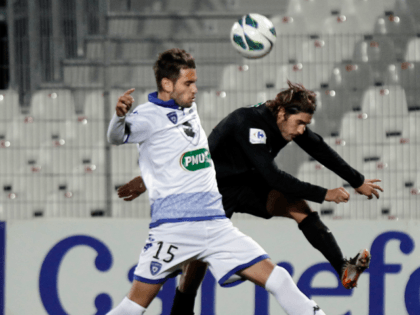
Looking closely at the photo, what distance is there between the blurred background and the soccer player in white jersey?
2.77m

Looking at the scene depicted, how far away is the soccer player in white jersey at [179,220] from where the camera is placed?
270 centimetres

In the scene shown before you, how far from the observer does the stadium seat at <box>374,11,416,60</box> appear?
18.5ft

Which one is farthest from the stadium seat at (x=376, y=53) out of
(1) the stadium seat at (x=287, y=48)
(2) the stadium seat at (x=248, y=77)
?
(2) the stadium seat at (x=248, y=77)

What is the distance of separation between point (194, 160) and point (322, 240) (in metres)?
1.07

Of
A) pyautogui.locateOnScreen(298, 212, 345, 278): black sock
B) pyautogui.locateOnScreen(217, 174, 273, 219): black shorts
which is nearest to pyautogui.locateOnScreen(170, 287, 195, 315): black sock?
pyautogui.locateOnScreen(217, 174, 273, 219): black shorts

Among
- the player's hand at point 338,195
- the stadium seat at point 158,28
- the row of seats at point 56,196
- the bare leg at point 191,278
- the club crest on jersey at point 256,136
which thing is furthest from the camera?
the stadium seat at point 158,28

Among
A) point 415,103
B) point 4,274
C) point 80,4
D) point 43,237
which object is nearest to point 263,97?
point 415,103

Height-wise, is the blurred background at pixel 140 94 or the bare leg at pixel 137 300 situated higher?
the blurred background at pixel 140 94

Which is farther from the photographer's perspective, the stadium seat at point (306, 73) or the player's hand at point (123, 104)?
the stadium seat at point (306, 73)

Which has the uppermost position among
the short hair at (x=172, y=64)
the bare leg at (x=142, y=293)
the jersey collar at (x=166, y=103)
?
the short hair at (x=172, y=64)

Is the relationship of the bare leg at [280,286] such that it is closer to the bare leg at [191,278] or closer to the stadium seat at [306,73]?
the bare leg at [191,278]

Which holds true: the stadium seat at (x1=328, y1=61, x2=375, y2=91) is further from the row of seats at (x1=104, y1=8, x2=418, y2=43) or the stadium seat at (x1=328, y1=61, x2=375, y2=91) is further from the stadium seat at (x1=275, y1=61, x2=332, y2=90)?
the row of seats at (x1=104, y1=8, x2=418, y2=43)

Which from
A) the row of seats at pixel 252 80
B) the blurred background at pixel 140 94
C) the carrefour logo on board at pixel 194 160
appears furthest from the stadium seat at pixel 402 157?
the carrefour logo on board at pixel 194 160

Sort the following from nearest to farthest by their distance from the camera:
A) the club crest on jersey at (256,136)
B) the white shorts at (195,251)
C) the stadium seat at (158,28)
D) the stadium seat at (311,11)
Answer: the white shorts at (195,251) < the club crest on jersey at (256,136) < the stadium seat at (158,28) < the stadium seat at (311,11)
